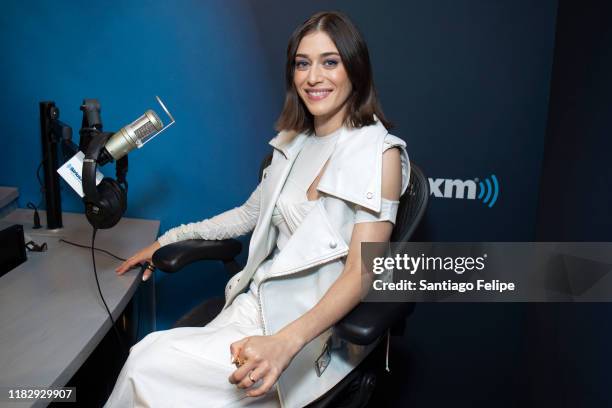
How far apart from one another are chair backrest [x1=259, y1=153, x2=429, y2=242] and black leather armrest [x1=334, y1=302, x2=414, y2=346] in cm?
18

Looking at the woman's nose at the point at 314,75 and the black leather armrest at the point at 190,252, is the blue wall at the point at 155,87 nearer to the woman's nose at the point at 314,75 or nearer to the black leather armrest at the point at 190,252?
the black leather armrest at the point at 190,252

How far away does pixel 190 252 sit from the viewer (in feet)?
5.12

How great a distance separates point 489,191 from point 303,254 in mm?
1007

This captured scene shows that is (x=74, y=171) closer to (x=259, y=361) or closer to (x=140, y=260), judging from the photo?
(x=140, y=260)

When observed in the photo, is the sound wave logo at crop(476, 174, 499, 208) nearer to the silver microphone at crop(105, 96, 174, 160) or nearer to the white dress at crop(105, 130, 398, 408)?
the white dress at crop(105, 130, 398, 408)

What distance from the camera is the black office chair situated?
3.73ft

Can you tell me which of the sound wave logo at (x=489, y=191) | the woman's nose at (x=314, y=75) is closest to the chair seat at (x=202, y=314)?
the woman's nose at (x=314, y=75)

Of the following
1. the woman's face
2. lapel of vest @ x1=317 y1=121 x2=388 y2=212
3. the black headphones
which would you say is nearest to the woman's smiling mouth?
the woman's face

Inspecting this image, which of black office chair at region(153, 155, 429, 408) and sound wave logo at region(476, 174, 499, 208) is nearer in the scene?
black office chair at region(153, 155, 429, 408)

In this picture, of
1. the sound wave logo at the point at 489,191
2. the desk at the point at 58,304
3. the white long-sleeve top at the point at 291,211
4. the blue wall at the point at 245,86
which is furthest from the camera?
the sound wave logo at the point at 489,191

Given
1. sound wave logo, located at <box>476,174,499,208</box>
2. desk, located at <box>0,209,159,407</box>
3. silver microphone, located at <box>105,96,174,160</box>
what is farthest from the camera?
sound wave logo, located at <box>476,174,499,208</box>

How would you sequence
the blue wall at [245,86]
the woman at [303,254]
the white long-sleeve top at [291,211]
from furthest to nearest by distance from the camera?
1. the blue wall at [245,86]
2. the white long-sleeve top at [291,211]
3. the woman at [303,254]

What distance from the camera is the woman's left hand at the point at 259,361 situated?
1.05 meters

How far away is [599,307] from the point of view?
4.76 feet
